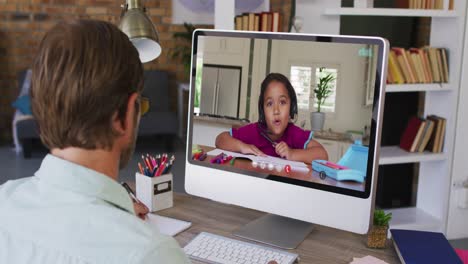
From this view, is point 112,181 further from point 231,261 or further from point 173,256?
point 231,261

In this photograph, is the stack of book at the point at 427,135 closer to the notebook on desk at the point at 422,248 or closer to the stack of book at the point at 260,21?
the stack of book at the point at 260,21

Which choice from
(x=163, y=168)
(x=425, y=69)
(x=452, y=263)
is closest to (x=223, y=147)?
(x=163, y=168)

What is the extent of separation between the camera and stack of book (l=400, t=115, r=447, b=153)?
3.50m

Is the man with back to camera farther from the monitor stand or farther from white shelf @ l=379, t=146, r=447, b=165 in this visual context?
white shelf @ l=379, t=146, r=447, b=165

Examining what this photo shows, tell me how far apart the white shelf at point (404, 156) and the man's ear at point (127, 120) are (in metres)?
2.66

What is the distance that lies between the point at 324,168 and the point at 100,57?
810 mm

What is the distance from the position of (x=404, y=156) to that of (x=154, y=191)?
2134mm

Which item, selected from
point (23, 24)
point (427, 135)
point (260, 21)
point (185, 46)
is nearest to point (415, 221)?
point (427, 135)

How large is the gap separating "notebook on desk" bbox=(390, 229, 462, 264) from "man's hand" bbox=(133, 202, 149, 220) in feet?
2.35

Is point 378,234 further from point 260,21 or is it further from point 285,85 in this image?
point 260,21

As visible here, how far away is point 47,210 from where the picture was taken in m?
0.86

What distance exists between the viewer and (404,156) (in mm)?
3457

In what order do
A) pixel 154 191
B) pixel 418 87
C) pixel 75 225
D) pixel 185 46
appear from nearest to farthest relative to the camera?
pixel 75 225 → pixel 154 191 → pixel 418 87 → pixel 185 46

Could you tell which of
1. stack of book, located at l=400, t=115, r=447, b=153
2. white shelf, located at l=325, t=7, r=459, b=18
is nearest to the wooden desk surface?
white shelf, located at l=325, t=7, r=459, b=18
